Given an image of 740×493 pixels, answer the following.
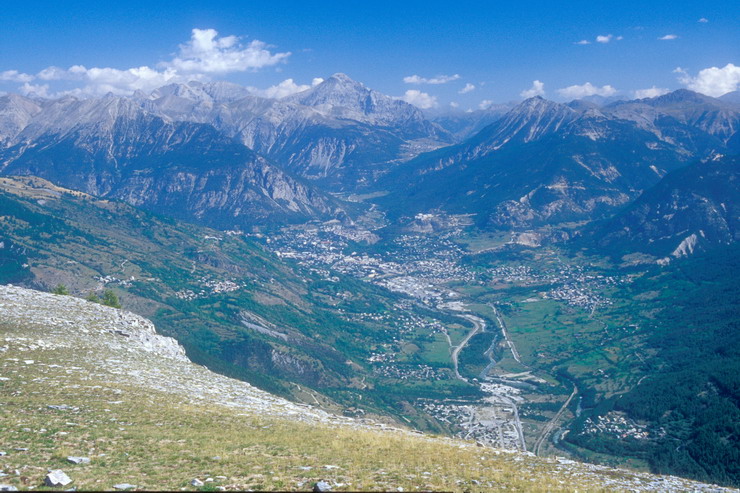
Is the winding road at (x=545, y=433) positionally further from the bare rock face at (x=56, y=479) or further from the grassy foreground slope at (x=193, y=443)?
the bare rock face at (x=56, y=479)

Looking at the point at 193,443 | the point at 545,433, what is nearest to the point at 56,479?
the point at 193,443

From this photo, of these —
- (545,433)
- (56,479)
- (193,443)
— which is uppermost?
(56,479)

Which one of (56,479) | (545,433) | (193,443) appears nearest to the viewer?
(56,479)

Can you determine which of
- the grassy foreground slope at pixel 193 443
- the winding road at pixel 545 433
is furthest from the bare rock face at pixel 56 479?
the winding road at pixel 545 433

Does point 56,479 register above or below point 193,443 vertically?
above

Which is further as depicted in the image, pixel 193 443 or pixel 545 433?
pixel 545 433

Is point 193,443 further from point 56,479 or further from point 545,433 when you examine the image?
point 545,433

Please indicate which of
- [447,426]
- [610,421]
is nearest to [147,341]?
[447,426]

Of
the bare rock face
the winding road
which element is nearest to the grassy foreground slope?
the bare rock face

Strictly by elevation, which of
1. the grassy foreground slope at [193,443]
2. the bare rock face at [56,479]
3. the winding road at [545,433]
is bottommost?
the winding road at [545,433]
